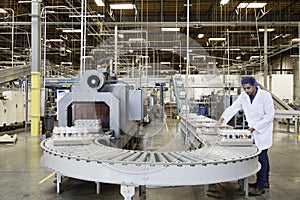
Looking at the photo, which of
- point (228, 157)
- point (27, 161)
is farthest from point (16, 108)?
point (228, 157)

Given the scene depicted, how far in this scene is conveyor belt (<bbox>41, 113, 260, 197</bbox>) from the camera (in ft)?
6.59

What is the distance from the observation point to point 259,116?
3.06 metres

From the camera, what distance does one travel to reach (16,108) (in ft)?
29.6

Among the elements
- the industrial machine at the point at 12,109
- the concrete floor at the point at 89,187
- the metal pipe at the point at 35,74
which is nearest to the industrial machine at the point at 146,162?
the concrete floor at the point at 89,187

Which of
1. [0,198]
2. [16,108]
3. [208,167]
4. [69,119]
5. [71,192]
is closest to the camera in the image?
[208,167]

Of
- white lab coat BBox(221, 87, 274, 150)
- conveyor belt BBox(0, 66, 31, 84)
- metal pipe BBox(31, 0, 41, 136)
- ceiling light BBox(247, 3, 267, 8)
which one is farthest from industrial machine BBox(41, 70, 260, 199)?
ceiling light BBox(247, 3, 267, 8)

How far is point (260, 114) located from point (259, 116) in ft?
0.09

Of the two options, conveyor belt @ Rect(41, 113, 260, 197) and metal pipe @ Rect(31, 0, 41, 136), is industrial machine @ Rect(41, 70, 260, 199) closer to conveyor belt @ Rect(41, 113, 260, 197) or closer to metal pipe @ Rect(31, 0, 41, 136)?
conveyor belt @ Rect(41, 113, 260, 197)

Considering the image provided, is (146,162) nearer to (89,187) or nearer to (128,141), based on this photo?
(89,187)

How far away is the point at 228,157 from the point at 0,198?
237 centimetres

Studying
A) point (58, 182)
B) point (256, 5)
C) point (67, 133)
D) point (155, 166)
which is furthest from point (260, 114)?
point (256, 5)

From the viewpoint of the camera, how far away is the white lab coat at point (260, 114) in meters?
3.00

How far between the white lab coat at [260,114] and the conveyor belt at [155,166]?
0.61 metres

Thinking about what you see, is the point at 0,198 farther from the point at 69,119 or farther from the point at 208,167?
the point at 208,167
